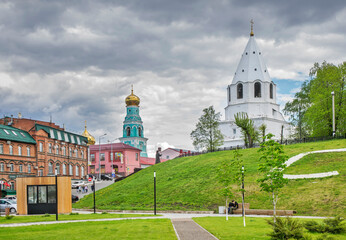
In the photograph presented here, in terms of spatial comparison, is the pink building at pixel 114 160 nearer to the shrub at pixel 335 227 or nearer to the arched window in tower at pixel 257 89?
the arched window in tower at pixel 257 89

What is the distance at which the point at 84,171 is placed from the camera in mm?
81500

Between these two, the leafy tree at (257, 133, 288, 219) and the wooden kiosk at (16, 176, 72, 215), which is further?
the wooden kiosk at (16, 176, 72, 215)

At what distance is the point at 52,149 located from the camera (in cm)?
6969

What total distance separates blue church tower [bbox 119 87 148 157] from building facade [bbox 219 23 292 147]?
125ft

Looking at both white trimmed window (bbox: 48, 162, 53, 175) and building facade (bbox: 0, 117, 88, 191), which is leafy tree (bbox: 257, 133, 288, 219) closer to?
building facade (bbox: 0, 117, 88, 191)

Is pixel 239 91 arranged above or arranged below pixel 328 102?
above

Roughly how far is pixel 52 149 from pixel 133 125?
178 ft

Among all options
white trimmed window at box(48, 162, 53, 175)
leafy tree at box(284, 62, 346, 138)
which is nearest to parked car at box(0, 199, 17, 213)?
white trimmed window at box(48, 162, 53, 175)

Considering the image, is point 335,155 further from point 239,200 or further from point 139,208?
point 139,208

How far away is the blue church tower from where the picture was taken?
12281cm

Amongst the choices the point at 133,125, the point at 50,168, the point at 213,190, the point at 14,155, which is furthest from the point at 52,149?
the point at 133,125

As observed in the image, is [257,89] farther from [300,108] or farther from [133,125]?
[133,125]

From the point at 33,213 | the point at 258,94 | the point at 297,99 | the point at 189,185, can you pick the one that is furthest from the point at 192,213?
the point at 258,94

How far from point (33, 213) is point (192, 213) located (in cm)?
1341
